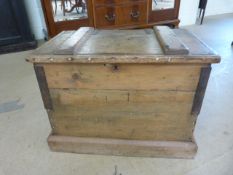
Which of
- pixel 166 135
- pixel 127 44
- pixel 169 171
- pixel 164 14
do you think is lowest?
pixel 169 171

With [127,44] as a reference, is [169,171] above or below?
below

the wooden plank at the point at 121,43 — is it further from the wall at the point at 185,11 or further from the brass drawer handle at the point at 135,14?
the wall at the point at 185,11

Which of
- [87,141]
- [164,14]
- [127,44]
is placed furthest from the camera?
[164,14]

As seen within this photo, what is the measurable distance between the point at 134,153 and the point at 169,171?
19cm

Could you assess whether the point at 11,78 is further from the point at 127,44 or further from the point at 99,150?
the point at 127,44

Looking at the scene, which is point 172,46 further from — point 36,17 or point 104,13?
point 36,17

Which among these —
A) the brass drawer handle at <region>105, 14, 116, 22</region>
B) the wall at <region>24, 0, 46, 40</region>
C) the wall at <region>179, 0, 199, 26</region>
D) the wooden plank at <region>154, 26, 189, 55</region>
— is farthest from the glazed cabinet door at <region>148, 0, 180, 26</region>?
the wooden plank at <region>154, 26, 189, 55</region>

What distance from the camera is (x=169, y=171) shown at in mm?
962

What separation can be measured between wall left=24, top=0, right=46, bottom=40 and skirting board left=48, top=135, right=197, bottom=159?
2.02m

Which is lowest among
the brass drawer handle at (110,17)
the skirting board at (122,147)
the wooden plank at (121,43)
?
the skirting board at (122,147)

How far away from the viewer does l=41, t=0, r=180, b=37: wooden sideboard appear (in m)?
2.14

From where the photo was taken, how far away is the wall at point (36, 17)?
257 cm

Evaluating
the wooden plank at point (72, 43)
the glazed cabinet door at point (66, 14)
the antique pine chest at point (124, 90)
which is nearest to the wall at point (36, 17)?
the glazed cabinet door at point (66, 14)

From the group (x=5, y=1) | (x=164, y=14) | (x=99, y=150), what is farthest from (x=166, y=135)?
(x=5, y=1)
